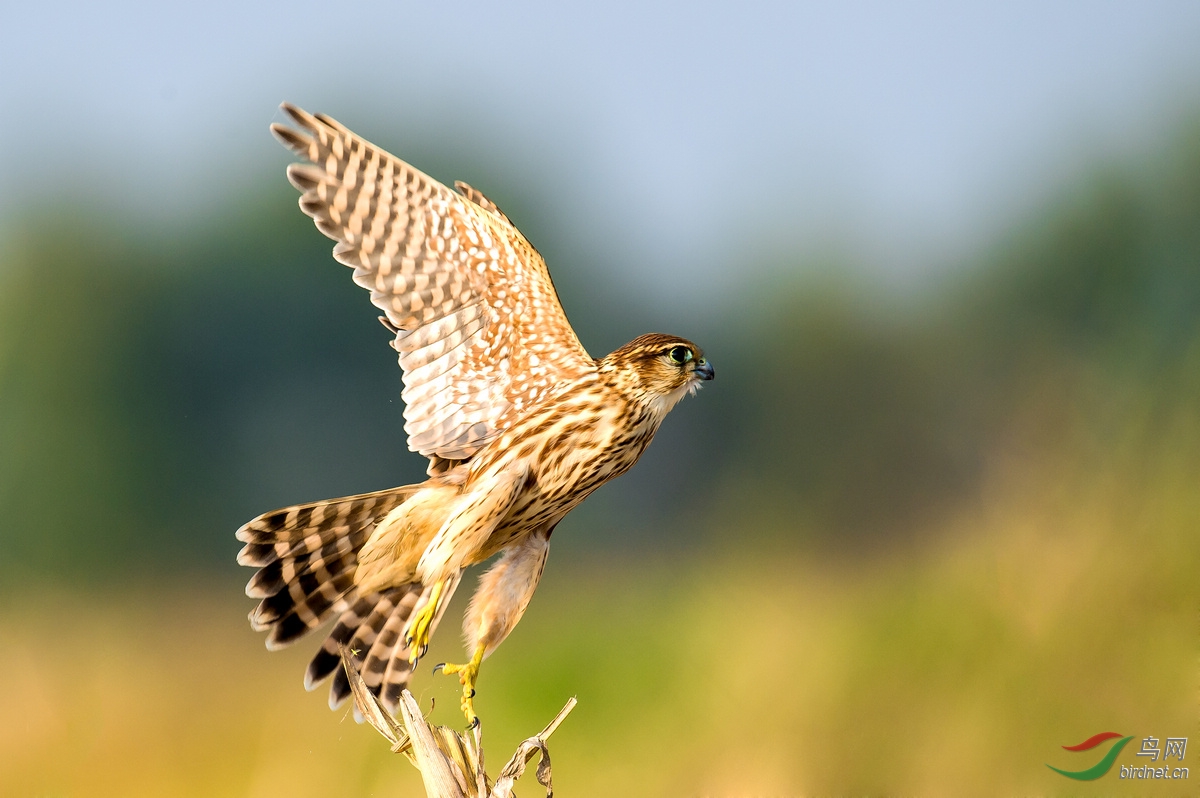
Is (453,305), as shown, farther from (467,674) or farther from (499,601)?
(467,674)

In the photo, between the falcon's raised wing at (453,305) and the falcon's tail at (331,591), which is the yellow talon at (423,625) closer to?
the falcon's tail at (331,591)

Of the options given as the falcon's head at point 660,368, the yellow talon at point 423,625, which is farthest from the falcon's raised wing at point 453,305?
the yellow talon at point 423,625

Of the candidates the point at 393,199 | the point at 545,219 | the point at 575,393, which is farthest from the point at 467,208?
the point at 545,219

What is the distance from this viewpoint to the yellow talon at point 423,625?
6.40 ft

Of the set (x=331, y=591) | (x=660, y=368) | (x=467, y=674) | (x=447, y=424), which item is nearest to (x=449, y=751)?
(x=467, y=674)

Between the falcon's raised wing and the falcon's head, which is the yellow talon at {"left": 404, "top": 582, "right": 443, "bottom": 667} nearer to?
the falcon's raised wing

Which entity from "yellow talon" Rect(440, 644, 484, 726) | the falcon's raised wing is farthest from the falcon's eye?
"yellow talon" Rect(440, 644, 484, 726)

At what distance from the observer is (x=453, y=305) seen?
2.33 meters

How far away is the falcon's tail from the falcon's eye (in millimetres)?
635

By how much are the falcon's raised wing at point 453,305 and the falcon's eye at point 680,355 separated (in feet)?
0.78

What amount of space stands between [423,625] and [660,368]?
0.71m

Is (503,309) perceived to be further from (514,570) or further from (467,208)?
(514,570)

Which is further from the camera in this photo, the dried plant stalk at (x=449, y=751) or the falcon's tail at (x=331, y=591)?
the falcon's tail at (x=331, y=591)

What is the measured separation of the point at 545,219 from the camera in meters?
4.31
